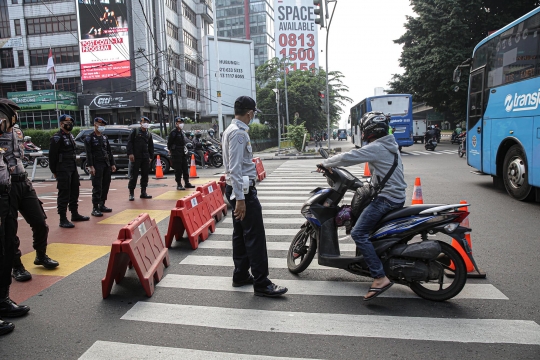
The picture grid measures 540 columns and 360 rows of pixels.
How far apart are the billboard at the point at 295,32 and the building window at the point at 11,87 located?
40252mm

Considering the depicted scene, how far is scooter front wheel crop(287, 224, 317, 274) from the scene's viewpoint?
472 cm

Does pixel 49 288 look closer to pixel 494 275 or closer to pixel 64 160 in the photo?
pixel 64 160

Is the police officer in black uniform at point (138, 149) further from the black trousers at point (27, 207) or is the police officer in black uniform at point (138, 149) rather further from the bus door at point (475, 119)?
the bus door at point (475, 119)

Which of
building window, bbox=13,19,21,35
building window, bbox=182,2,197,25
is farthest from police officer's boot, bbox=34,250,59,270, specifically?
building window, bbox=182,2,197,25

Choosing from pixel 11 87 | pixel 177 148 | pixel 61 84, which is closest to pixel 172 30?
pixel 61 84

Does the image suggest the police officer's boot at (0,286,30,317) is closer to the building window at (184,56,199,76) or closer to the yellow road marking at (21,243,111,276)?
the yellow road marking at (21,243,111,276)

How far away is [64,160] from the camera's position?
7.44 meters

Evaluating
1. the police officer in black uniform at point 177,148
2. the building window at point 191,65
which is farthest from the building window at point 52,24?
the police officer in black uniform at point 177,148

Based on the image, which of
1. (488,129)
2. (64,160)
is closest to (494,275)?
(488,129)

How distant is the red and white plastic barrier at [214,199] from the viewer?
7352mm

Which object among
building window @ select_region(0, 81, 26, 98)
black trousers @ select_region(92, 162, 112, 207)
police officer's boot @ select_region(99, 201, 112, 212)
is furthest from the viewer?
building window @ select_region(0, 81, 26, 98)

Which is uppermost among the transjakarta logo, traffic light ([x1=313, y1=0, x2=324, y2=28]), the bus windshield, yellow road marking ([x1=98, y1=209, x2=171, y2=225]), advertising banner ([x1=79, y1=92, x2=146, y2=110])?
traffic light ([x1=313, y1=0, x2=324, y2=28])

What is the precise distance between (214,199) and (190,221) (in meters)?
1.67

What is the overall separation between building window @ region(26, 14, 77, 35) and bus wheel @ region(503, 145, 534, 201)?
46215mm
